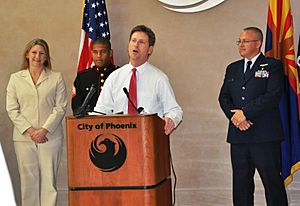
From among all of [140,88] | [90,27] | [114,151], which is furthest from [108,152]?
[90,27]

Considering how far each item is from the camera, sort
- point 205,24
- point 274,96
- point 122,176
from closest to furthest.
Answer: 1. point 122,176
2. point 274,96
3. point 205,24

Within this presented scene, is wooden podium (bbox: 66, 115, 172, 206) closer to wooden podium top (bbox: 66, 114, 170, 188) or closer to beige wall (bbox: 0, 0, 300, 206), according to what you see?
wooden podium top (bbox: 66, 114, 170, 188)

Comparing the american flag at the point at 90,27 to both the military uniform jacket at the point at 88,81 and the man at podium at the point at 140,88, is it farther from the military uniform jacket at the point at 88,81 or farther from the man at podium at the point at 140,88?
the man at podium at the point at 140,88

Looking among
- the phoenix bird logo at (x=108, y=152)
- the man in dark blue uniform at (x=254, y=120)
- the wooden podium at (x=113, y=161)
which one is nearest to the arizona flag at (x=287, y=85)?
the man in dark blue uniform at (x=254, y=120)

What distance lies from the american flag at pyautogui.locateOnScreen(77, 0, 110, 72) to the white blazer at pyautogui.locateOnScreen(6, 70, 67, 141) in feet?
1.22

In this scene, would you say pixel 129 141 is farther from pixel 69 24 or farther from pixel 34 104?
pixel 69 24

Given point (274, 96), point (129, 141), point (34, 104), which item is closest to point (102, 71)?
point (34, 104)

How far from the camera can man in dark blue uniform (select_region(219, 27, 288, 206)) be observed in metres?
4.14

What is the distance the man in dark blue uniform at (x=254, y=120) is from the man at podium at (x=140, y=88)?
0.87m

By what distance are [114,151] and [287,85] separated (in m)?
2.27

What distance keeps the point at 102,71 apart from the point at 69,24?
113 cm

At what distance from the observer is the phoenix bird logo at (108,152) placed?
2.90m

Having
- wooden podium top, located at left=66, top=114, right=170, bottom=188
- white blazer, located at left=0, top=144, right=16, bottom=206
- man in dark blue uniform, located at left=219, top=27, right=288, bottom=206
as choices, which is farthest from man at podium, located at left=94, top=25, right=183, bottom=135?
white blazer, located at left=0, top=144, right=16, bottom=206

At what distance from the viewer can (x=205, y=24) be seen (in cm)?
530
